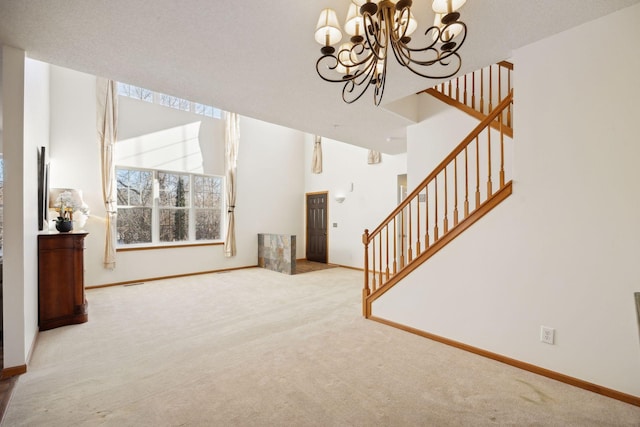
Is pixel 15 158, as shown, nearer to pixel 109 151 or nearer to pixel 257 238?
pixel 109 151

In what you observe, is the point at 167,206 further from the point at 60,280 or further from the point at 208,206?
the point at 60,280

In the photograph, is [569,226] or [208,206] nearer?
[569,226]

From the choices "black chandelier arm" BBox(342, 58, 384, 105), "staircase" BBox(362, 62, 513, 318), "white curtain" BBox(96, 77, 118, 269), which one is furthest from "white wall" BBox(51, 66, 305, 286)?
"black chandelier arm" BBox(342, 58, 384, 105)

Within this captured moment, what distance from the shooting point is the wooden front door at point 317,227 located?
8.12m

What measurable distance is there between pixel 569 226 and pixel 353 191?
528 centimetres

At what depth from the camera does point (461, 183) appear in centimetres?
378

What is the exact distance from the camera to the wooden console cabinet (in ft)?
10.8

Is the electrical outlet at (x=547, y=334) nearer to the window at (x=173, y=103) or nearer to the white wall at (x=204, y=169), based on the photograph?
the white wall at (x=204, y=169)

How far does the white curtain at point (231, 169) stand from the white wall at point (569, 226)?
17.9 feet

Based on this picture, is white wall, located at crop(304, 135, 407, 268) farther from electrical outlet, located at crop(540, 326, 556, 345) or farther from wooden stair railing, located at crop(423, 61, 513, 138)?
electrical outlet, located at crop(540, 326, 556, 345)

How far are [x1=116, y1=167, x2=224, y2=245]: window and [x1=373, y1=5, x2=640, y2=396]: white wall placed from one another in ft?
19.0

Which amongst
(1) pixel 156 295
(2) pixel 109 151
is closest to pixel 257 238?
(1) pixel 156 295

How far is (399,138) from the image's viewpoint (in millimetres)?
5109

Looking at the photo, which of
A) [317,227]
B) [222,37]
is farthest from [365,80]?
[317,227]
